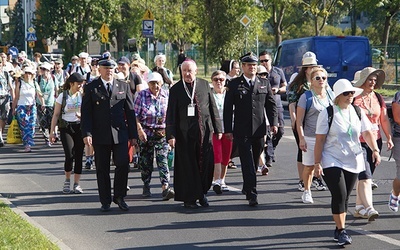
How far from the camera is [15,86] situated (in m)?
19.7

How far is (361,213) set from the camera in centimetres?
1034

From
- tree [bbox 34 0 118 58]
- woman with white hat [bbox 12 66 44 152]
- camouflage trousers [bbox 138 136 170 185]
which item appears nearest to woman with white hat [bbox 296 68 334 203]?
camouflage trousers [bbox 138 136 170 185]

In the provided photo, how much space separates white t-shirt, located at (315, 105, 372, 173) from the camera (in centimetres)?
892

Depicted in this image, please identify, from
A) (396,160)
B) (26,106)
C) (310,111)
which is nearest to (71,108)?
(310,111)

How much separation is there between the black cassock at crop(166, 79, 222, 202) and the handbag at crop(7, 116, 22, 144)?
9.93m

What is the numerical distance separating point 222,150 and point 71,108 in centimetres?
236

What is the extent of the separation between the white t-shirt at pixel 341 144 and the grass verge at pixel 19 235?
2.94 meters

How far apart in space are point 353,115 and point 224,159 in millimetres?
4245

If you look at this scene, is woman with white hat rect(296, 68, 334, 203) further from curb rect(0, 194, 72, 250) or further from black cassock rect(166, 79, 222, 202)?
curb rect(0, 194, 72, 250)

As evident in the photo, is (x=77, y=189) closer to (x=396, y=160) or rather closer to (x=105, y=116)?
(x=105, y=116)

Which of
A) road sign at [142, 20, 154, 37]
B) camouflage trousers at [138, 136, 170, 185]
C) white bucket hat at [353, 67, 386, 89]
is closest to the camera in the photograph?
white bucket hat at [353, 67, 386, 89]

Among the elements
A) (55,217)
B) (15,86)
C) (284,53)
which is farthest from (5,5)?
(55,217)

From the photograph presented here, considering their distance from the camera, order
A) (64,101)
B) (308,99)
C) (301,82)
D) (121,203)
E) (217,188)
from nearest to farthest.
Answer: (308,99) → (121,203) → (301,82) → (217,188) → (64,101)

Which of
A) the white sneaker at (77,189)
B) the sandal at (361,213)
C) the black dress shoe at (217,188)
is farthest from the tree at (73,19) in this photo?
the sandal at (361,213)
